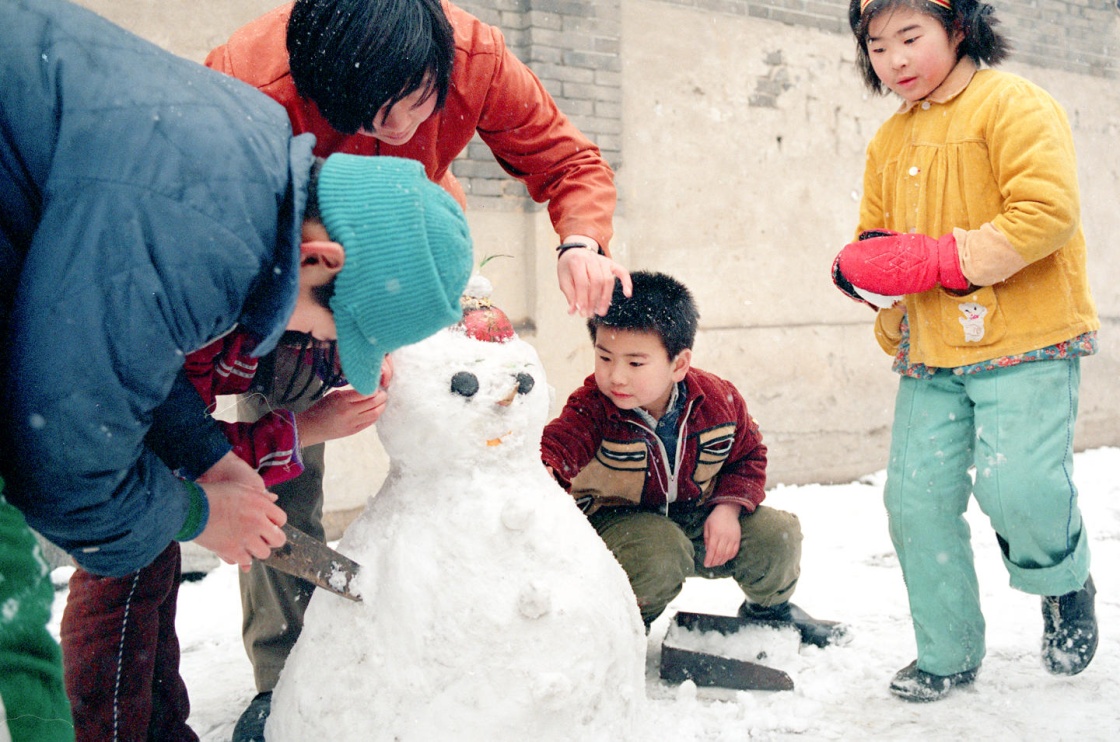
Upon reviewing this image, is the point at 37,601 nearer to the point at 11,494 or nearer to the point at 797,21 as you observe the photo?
the point at 11,494

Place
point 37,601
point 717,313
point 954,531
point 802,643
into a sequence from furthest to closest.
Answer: point 717,313 → point 802,643 → point 954,531 → point 37,601

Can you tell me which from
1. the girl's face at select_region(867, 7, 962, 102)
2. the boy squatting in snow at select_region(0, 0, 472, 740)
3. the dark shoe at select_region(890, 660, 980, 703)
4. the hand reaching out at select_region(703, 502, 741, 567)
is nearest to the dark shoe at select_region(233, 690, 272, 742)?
the boy squatting in snow at select_region(0, 0, 472, 740)

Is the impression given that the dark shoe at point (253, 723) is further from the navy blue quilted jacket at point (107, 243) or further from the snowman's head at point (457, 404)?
the navy blue quilted jacket at point (107, 243)

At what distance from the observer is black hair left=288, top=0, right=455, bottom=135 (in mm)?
1730

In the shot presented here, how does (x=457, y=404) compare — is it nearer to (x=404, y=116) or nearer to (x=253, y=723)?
(x=404, y=116)

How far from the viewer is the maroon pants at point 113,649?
1.84 metres

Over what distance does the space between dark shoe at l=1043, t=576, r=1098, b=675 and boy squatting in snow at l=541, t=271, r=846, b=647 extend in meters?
0.62

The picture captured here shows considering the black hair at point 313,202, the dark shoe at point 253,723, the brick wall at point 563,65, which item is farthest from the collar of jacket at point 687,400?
the brick wall at point 563,65

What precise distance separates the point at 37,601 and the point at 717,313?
4207mm

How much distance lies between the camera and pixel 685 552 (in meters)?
2.56

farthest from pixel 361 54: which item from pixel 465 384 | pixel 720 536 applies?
pixel 720 536

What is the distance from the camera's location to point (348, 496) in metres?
4.16

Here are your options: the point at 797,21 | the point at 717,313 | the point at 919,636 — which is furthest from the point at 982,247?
the point at 797,21

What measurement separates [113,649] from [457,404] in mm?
836
